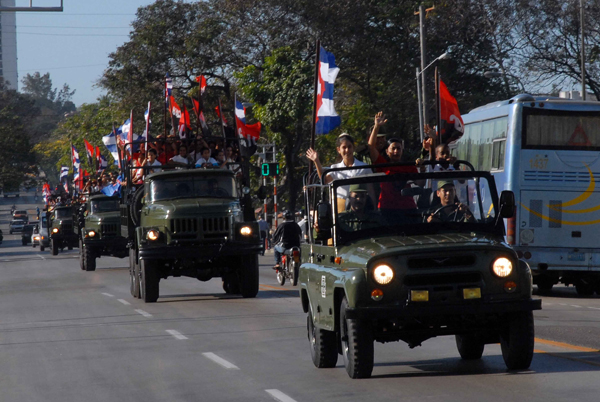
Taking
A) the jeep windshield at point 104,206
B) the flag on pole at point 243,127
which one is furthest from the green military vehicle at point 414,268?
the jeep windshield at point 104,206

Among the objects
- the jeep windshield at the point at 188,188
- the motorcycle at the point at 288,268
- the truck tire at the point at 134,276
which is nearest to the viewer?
the jeep windshield at the point at 188,188

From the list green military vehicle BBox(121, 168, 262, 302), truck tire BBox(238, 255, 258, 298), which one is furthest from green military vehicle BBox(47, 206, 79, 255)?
truck tire BBox(238, 255, 258, 298)

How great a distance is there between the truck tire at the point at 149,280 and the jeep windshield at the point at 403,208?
10935 millimetres

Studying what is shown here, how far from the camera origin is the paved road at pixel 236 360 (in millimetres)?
8758

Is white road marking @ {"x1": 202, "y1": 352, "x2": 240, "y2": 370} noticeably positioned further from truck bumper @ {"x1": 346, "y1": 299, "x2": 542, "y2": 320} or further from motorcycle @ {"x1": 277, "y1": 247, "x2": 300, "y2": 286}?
motorcycle @ {"x1": 277, "y1": 247, "x2": 300, "y2": 286}

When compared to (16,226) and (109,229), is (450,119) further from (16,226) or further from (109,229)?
(16,226)

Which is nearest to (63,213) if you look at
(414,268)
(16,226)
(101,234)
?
(101,234)

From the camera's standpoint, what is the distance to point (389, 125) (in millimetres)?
47906

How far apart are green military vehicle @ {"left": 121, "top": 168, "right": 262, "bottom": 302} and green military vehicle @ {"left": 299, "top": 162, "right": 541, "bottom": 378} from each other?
31.8 ft

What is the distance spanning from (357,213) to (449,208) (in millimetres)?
818

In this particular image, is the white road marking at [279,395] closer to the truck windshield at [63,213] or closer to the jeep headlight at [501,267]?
the jeep headlight at [501,267]

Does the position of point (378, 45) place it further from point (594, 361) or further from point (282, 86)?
point (594, 361)

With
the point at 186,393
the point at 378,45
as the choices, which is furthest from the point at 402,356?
the point at 378,45

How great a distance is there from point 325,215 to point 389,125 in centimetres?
3902
